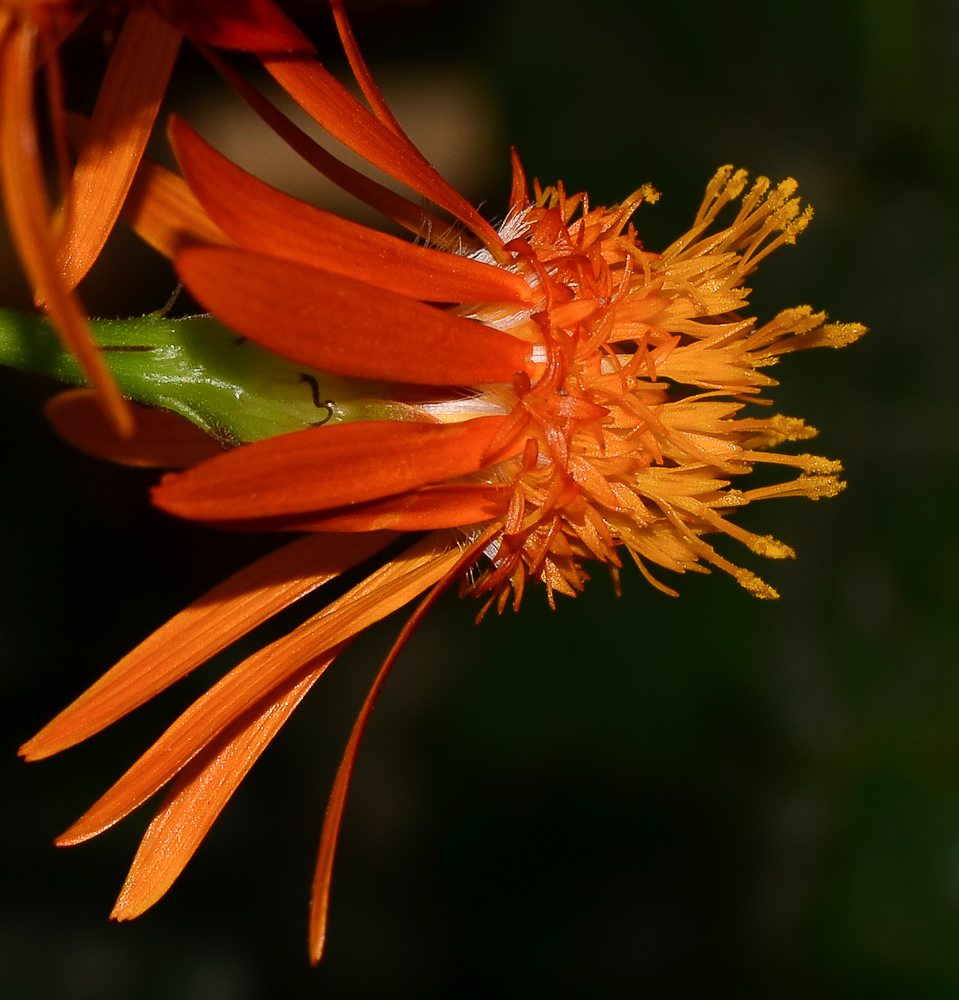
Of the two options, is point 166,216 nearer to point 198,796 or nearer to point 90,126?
point 90,126

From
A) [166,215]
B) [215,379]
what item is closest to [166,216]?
[166,215]

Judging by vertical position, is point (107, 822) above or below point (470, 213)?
below

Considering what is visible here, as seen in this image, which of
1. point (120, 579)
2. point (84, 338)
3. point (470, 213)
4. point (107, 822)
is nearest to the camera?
point (84, 338)

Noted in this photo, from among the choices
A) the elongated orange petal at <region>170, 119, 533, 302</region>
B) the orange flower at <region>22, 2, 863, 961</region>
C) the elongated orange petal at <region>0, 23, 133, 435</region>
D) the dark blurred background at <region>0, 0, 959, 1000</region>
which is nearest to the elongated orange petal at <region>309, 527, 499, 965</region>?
the orange flower at <region>22, 2, 863, 961</region>

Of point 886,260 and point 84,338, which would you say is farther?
point 886,260

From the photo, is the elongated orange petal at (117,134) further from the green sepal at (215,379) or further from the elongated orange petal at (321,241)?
the elongated orange petal at (321,241)

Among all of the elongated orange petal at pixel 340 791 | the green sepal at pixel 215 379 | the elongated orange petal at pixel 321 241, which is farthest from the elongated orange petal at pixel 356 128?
the elongated orange petal at pixel 340 791

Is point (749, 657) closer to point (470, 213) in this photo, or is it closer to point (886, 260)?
point (886, 260)

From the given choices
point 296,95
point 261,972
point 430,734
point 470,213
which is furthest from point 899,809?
point 296,95
